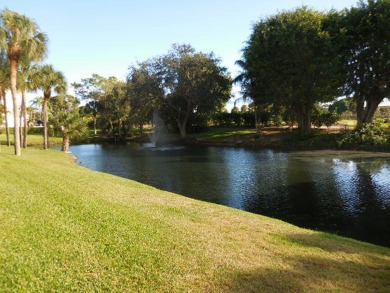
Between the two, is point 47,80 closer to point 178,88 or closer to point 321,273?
point 178,88

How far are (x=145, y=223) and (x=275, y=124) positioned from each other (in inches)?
2688

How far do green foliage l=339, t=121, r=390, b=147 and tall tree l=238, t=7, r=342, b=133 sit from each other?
828cm

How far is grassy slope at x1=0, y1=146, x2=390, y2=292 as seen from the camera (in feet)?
22.7

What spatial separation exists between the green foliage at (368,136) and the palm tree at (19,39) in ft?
137

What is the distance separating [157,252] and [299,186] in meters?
17.4

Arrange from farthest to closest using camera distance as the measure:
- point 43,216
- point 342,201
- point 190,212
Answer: point 342,201
point 190,212
point 43,216

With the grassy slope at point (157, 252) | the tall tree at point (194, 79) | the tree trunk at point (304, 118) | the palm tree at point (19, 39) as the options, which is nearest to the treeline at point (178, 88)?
the tall tree at point (194, 79)

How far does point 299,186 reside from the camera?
23.3m

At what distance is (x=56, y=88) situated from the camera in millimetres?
42844

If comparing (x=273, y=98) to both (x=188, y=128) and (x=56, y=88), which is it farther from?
(x=56, y=88)

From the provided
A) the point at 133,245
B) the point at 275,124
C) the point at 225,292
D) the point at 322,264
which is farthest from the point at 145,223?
the point at 275,124

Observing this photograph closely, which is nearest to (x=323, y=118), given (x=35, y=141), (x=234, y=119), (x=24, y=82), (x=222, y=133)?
(x=222, y=133)

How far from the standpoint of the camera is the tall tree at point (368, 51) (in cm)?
4719

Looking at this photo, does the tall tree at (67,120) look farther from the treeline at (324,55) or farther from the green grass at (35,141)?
the treeline at (324,55)
